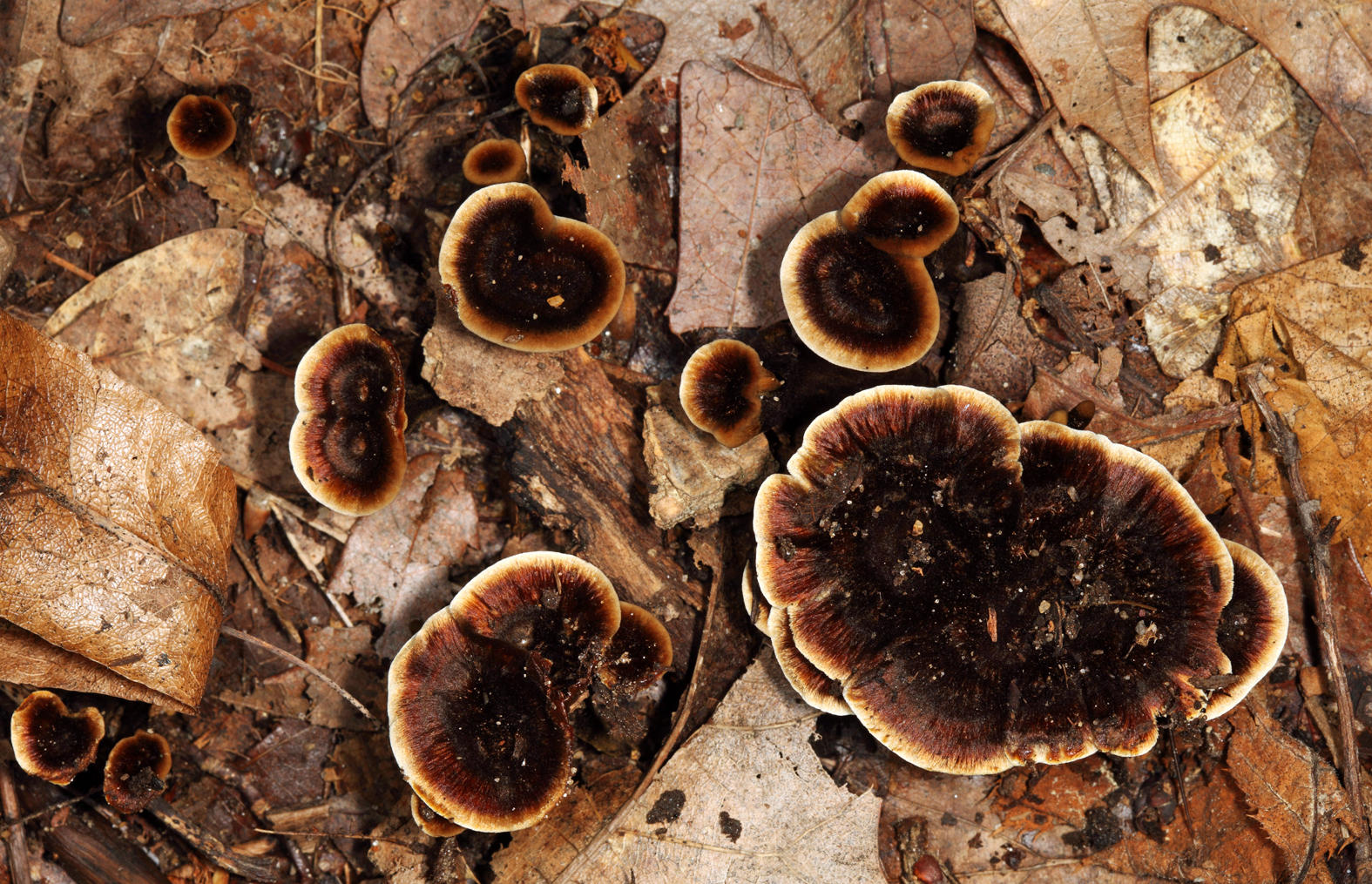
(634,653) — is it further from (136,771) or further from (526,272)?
(136,771)

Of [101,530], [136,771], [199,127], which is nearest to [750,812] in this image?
[136,771]

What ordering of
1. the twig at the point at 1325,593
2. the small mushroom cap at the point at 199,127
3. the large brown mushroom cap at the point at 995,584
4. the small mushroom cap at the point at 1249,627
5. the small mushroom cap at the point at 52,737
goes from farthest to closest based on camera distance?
the small mushroom cap at the point at 199,127
the small mushroom cap at the point at 52,737
the twig at the point at 1325,593
the small mushroom cap at the point at 1249,627
the large brown mushroom cap at the point at 995,584

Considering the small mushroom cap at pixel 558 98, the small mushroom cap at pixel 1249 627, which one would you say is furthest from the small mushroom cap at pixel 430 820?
the small mushroom cap at pixel 1249 627

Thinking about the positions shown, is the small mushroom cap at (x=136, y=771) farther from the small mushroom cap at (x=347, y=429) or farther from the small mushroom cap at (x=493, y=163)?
the small mushroom cap at (x=493, y=163)

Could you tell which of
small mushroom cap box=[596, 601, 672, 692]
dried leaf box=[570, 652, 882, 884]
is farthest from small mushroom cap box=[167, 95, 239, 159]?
dried leaf box=[570, 652, 882, 884]

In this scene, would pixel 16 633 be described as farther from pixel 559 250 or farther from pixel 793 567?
pixel 793 567

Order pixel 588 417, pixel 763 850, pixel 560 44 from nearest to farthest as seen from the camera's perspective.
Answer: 1. pixel 763 850
2. pixel 588 417
3. pixel 560 44

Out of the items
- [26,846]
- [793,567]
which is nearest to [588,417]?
[793,567]
